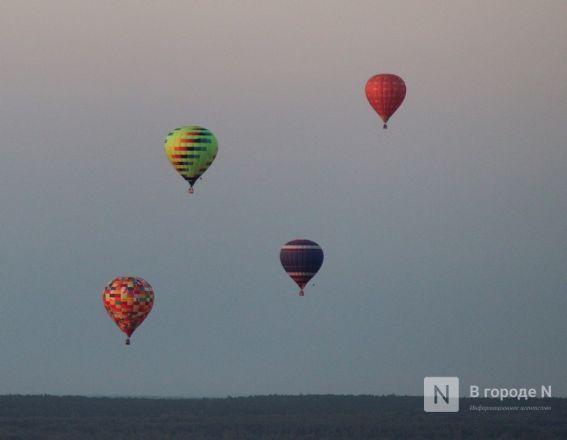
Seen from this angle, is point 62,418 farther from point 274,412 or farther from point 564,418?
point 564,418

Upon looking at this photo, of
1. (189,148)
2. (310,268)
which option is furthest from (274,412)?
(189,148)

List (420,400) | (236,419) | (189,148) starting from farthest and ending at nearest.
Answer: (420,400)
(236,419)
(189,148)

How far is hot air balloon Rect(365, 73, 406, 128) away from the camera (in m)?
114

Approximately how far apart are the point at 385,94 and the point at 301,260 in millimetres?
12951

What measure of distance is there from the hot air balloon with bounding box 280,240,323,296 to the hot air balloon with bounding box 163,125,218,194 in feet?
36.6

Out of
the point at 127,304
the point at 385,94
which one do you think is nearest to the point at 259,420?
the point at 127,304

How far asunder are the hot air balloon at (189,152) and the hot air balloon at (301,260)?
11157 millimetres

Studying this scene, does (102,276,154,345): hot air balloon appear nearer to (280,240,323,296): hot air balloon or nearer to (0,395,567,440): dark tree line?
(280,240,323,296): hot air balloon

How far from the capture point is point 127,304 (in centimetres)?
11406

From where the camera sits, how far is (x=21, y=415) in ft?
516

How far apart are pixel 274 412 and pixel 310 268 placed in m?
51.6

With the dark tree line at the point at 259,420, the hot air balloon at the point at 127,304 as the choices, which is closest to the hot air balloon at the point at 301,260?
the hot air balloon at the point at 127,304

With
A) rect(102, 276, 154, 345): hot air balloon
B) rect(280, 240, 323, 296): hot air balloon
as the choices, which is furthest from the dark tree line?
rect(280, 240, 323, 296): hot air balloon

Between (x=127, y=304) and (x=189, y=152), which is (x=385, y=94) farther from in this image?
(x=127, y=304)
